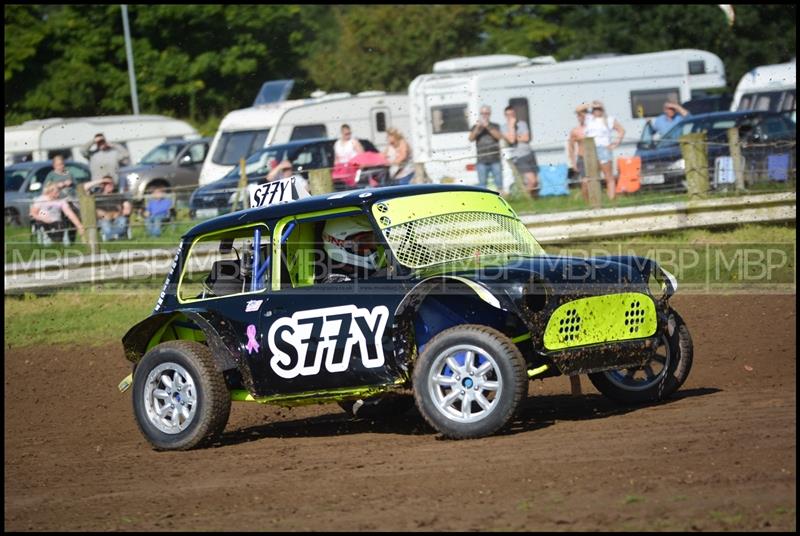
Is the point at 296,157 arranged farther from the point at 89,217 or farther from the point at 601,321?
the point at 601,321

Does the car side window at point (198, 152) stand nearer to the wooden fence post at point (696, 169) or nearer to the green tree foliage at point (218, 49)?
the wooden fence post at point (696, 169)

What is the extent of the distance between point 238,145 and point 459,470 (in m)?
21.4

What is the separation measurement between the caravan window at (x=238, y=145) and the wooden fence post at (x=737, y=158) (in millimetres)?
12577

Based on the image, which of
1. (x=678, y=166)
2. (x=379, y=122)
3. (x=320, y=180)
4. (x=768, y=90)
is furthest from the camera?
(x=379, y=122)

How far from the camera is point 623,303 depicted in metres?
7.95

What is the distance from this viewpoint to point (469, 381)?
752 centimetres

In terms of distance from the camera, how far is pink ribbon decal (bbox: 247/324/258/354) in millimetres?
8430

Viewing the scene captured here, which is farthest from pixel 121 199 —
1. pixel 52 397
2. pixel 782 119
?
pixel 782 119

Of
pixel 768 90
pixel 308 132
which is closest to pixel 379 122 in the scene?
pixel 308 132

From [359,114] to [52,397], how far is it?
53.7ft

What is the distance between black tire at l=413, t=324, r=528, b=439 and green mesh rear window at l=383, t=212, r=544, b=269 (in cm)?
85

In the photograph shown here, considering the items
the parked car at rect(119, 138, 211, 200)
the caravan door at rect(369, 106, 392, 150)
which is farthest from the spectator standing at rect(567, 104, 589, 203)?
the parked car at rect(119, 138, 211, 200)

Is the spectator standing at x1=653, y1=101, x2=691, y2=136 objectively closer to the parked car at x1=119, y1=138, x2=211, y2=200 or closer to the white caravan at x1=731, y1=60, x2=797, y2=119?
the white caravan at x1=731, y1=60, x2=797, y2=119

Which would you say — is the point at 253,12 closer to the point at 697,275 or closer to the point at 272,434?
the point at 697,275
